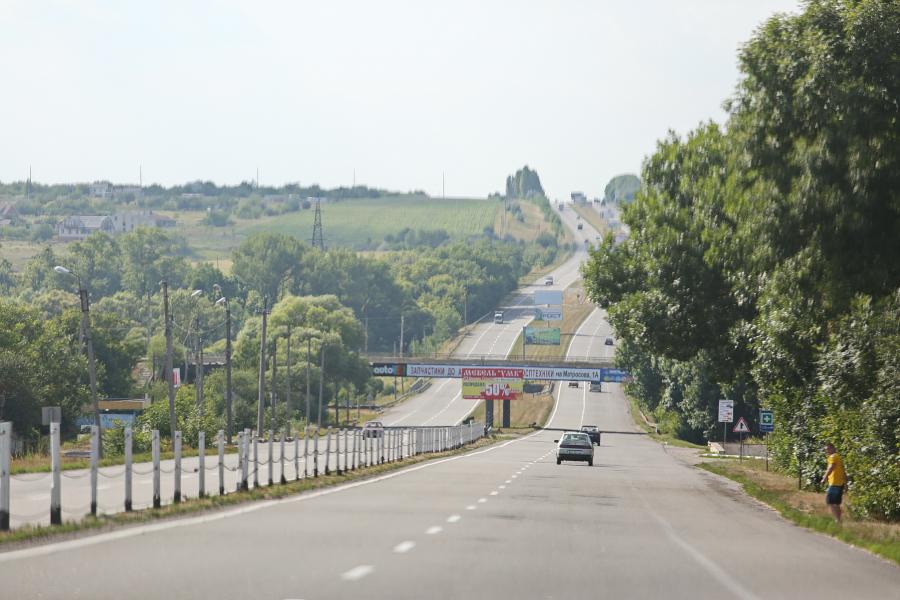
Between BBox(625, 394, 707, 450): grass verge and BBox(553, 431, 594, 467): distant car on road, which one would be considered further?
BBox(625, 394, 707, 450): grass verge

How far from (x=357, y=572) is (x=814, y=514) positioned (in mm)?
17125

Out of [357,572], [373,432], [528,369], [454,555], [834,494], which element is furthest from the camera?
[528,369]

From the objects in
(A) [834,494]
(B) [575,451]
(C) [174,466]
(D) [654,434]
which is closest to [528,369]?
(D) [654,434]

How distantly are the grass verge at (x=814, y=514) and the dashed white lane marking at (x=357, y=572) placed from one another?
→ 24.6ft

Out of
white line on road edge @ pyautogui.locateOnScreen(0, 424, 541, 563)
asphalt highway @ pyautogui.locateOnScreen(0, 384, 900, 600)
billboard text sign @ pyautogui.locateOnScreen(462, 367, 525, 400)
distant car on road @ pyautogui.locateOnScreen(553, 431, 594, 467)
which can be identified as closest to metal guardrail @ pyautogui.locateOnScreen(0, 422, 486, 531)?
white line on road edge @ pyautogui.locateOnScreen(0, 424, 541, 563)

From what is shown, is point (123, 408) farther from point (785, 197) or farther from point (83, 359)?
point (785, 197)

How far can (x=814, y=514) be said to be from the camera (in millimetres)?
29734

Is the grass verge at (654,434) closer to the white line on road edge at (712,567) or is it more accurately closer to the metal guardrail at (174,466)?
the metal guardrail at (174,466)

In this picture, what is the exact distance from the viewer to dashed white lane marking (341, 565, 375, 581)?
14117 mm

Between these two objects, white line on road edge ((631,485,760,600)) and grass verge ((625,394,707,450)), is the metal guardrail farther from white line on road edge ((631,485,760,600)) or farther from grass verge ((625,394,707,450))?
grass verge ((625,394,707,450))

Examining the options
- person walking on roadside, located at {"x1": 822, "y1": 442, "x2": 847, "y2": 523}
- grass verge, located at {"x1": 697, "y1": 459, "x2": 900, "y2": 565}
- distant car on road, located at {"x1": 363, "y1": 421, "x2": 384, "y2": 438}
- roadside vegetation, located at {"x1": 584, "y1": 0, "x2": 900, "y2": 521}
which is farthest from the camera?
distant car on road, located at {"x1": 363, "y1": 421, "x2": 384, "y2": 438}

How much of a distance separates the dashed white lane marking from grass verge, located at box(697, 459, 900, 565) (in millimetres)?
7486

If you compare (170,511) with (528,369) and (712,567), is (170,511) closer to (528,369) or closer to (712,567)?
(712,567)

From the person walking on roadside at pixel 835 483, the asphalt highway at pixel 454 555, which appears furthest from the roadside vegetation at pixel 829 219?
the asphalt highway at pixel 454 555
